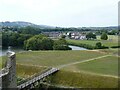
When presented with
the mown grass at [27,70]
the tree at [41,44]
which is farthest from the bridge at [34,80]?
the tree at [41,44]

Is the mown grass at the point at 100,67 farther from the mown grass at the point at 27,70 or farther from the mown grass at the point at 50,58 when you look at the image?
the mown grass at the point at 27,70

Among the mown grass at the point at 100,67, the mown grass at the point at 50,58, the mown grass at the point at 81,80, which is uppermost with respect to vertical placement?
the mown grass at the point at 50,58

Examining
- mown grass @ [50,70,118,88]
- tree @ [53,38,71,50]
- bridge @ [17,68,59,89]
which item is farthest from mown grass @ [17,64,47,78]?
tree @ [53,38,71,50]

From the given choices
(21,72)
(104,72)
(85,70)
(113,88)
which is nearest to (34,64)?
(21,72)

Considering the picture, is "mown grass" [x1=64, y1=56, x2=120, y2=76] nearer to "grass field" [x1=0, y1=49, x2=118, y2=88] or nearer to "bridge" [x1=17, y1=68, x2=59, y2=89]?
"grass field" [x1=0, y1=49, x2=118, y2=88]

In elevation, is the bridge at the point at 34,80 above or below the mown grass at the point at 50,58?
below

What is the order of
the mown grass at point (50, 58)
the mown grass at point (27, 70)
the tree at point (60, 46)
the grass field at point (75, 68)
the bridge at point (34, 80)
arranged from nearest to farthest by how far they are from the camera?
1. the bridge at point (34, 80)
2. the grass field at point (75, 68)
3. the mown grass at point (27, 70)
4. the mown grass at point (50, 58)
5. the tree at point (60, 46)

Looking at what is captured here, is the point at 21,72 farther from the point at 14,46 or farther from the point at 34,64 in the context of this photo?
the point at 14,46

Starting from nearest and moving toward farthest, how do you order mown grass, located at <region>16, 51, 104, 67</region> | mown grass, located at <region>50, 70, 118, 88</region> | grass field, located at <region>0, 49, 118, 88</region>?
mown grass, located at <region>50, 70, 118, 88</region> → grass field, located at <region>0, 49, 118, 88</region> → mown grass, located at <region>16, 51, 104, 67</region>

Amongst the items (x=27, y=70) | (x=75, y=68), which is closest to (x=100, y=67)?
(x=75, y=68)

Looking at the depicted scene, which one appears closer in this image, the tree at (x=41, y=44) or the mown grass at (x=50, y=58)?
the mown grass at (x=50, y=58)

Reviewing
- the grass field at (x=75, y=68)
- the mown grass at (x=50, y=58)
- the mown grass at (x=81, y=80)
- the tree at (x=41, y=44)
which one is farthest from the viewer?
the tree at (x=41, y=44)
